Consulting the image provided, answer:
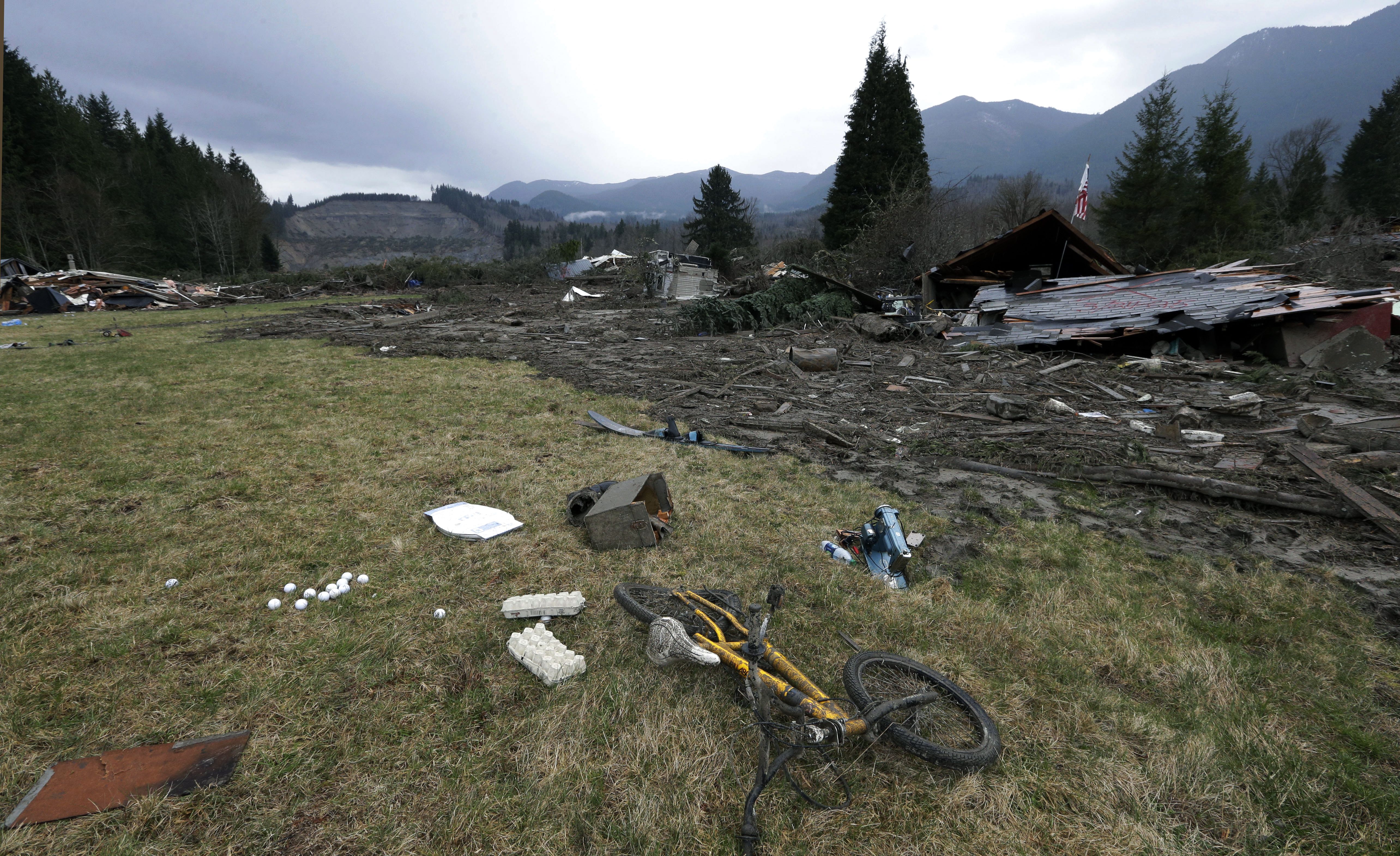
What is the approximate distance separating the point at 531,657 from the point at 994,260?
707 inches

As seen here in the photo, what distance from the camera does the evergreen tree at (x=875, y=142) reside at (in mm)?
28938

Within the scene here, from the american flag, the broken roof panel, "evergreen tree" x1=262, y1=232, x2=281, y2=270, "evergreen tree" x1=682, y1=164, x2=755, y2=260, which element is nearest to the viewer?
the broken roof panel

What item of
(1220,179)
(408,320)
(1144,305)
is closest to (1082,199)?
(1144,305)

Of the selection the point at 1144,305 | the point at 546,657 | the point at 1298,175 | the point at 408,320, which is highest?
the point at 1298,175

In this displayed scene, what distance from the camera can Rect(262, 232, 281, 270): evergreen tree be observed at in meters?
47.3

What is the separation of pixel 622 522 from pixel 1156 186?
A: 113 feet

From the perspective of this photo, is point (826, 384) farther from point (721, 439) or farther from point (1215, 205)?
point (1215, 205)

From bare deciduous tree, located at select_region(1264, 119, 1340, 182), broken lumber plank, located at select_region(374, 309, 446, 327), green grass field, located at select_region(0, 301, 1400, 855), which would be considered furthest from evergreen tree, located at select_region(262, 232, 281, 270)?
bare deciduous tree, located at select_region(1264, 119, 1340, 182)

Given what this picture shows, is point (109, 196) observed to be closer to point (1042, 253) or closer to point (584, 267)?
point (584, 267)

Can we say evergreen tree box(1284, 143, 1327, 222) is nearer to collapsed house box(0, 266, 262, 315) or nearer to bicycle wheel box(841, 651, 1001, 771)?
bicycle wheel box(841, 651, 1001, 771)

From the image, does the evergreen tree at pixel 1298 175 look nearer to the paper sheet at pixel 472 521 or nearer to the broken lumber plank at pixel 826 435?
the broken lumber plank at pixel 826 435

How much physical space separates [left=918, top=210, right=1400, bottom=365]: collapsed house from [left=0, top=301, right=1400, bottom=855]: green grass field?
8131mm

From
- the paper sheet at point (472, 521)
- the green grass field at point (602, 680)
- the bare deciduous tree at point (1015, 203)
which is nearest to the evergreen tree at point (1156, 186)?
the bare deciduous tree at point (1015, 203)

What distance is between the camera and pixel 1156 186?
2631cm
